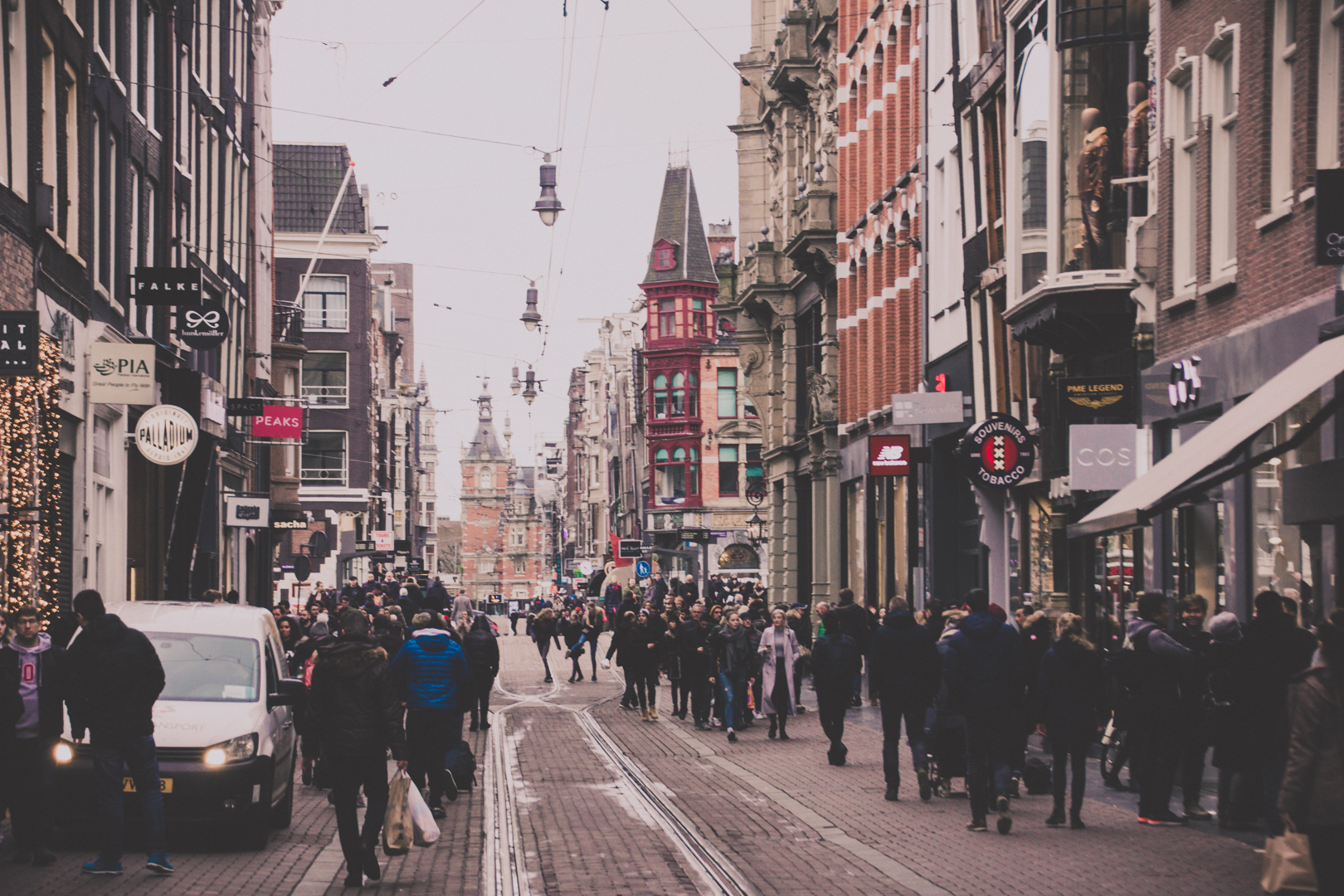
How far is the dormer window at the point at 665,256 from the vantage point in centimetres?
8400

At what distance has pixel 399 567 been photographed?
83.6 meters

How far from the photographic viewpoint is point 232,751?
12508 mm

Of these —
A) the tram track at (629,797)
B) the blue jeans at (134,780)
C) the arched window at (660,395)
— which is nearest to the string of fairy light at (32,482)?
the tram track at (629,797)

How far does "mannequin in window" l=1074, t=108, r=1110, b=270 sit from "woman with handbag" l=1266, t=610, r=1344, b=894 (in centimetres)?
1290

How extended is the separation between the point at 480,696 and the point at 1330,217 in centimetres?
1482

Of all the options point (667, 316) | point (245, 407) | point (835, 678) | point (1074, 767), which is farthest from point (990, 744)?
point (667, 316)

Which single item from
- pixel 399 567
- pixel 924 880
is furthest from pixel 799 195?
pixel 399 567

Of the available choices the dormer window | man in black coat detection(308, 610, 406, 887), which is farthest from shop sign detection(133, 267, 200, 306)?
the dormer window

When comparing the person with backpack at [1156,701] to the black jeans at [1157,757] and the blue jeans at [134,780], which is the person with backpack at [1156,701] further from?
the blue jeans at [134,780]

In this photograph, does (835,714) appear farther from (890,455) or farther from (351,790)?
(890,455)

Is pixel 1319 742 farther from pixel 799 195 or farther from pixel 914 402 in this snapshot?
pixel 799 195

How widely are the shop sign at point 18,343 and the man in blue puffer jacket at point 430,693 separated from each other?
189 inches

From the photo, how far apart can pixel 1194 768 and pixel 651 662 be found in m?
13.4

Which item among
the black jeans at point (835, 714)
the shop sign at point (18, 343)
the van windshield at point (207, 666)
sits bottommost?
the black jeans at point (835, 714)
